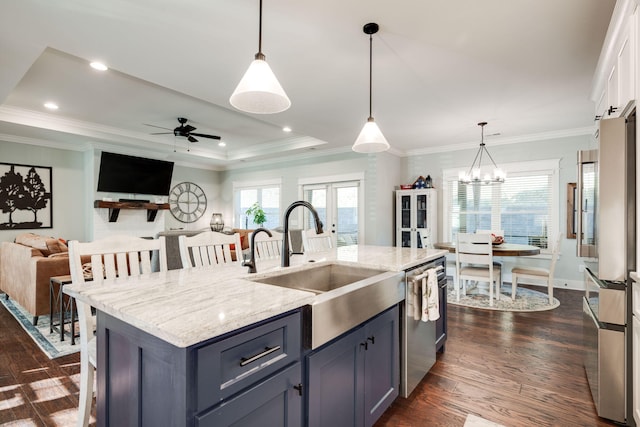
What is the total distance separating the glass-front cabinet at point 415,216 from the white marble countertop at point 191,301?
184 inches

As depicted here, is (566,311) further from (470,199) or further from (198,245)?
(198,245)

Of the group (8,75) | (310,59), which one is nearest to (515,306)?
(310,59)

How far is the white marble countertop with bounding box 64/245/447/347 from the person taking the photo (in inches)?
35.9

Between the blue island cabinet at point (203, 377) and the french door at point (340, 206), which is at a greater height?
the french door at point (340, 206)

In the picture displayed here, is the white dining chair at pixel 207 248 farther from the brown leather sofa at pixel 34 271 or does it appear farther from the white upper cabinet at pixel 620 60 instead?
the white upper cabinet at pixel 620 60

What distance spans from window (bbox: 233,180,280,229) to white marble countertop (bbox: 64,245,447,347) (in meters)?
5.85

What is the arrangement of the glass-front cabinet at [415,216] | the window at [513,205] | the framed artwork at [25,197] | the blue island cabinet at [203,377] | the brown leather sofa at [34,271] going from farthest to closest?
1. the glass-front cabinet at [415,216]
2. the framed artwork at [25,197]
3. the window at [513,205]
4. the brown leather sofa at [34,271]
5. the blue island cabinet at [203,377]

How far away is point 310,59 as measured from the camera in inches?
→ 109

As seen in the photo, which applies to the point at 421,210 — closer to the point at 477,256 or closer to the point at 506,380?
the point at 477,256

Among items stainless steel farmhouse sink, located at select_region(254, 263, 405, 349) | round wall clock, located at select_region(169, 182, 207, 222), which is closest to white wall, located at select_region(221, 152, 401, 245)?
round wall clock, located at select_region(169, 182, 207, 222)

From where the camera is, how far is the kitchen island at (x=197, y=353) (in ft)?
2.87

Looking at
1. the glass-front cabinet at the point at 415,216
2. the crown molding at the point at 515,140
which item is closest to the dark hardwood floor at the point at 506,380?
the glass-front cabinet at the point at 415,216

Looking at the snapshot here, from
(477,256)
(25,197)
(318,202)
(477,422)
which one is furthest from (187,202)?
(477,422)

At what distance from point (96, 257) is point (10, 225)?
5.49m
